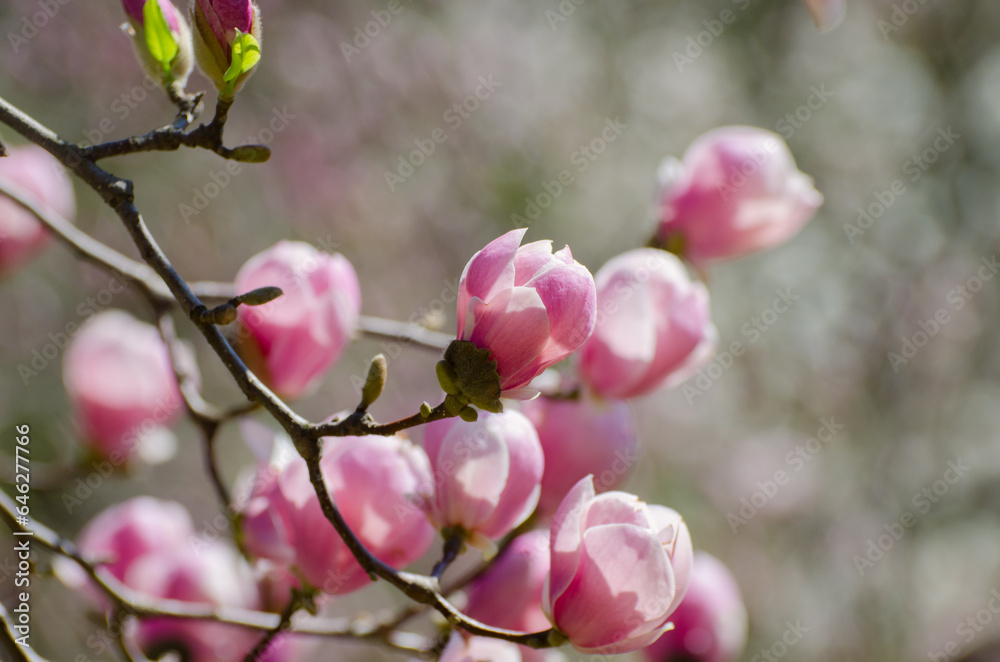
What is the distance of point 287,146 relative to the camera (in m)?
2.53

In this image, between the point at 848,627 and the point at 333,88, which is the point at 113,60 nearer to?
the point at 333,88

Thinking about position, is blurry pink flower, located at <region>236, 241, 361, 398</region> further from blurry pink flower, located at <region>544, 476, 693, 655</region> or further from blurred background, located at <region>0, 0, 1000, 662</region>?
blurred background, located at <region>0, 0, 1000, 662</region>

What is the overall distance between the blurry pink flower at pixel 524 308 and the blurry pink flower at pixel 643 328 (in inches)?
8.9

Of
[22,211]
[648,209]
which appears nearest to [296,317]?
[22,211]

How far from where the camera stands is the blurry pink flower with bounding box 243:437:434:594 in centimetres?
58

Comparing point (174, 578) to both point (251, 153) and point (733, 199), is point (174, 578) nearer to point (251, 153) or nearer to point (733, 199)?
point (251, 153)

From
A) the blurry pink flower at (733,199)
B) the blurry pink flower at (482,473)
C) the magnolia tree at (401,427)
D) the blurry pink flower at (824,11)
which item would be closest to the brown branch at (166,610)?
the magnolia tree at (401,427)

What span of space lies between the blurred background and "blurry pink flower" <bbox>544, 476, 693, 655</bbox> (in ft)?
6.36

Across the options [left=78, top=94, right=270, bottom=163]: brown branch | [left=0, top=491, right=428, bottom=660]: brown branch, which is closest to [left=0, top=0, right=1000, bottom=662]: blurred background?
[left=0, top=491, right=428, bottom=660]: brown branch

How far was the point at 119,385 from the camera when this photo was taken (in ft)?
3.19

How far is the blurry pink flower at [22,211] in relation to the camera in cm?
96

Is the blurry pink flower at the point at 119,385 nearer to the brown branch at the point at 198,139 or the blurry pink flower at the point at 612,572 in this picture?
the brown branch at the point at 198,139

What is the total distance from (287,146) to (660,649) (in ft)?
6.72

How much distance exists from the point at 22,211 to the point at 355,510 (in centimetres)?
66
